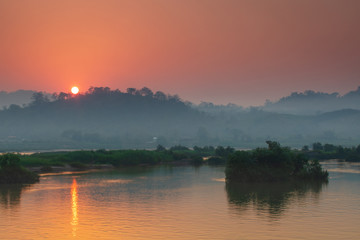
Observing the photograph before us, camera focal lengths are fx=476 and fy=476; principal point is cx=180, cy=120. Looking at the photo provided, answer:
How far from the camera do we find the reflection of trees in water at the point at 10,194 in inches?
2135

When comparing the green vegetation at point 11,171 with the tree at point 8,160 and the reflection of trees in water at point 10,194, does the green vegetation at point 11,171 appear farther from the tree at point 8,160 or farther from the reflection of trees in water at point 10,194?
the reflection of trees in water at point 10,194

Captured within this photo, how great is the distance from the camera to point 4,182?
73125 millimetres

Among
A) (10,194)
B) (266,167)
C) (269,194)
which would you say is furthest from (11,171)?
(269,194)

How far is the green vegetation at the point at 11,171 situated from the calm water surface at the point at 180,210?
3.13m

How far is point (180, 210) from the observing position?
48.6 m

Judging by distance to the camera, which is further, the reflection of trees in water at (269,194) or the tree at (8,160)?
the tree at (8,160)

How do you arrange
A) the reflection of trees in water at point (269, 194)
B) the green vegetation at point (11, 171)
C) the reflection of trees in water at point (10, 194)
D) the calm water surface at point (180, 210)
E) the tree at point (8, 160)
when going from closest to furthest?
the calm water surface at point (180, 210)
the reflection of trees in water at point (269, 194)
the reflection of trees in water at point (10, 194)
the green vegetation at point (11, 171)
the tree at point (8, 160)

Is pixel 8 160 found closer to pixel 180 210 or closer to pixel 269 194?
pixel 180 210

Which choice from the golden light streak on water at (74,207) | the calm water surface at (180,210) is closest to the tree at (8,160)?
the calm water surface at (180,210)

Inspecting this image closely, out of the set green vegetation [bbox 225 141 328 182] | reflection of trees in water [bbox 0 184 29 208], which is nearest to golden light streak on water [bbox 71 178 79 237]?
reflection of trees in water [bbox 0 184 29 208]

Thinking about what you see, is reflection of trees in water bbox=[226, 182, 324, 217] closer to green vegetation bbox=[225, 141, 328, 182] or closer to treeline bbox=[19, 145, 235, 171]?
green vegetation bbox=[225, 141, 328, 182]

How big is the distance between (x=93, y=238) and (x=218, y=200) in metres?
22.1

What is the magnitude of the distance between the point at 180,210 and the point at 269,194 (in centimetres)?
1598

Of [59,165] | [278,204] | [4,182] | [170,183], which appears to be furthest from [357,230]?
[59,165]
